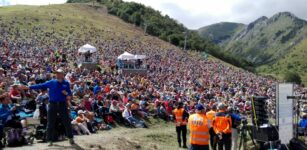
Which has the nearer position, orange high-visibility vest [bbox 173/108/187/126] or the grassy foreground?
the grassy foreground

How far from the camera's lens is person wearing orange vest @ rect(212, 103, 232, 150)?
42.4ft

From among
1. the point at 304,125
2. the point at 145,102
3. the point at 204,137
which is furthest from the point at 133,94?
the point at 204,137

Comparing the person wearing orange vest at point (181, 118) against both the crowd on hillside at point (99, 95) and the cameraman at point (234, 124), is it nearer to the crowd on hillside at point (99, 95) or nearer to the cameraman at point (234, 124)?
the cameraman at point (234, 124)

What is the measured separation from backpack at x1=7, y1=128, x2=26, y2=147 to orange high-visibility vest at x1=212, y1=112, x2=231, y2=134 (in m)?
5.74

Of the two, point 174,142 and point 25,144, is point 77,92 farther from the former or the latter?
point 25,144

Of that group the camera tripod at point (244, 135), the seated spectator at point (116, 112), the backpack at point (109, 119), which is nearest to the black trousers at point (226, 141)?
the camera tripod at point (244, 135)

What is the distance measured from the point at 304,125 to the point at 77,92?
1130cm

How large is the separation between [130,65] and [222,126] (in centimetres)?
3104

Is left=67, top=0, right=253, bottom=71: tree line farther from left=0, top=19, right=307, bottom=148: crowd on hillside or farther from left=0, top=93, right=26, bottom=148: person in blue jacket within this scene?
left=0, top=93, right=26, bottom=148: person in blue jacket

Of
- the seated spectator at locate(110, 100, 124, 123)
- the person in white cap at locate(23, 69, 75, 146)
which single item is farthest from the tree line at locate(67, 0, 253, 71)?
the person in white cap at locate(23, 69, 75, 146)

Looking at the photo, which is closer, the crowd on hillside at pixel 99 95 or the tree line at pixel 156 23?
the crowd on hillside at pixel 99 95

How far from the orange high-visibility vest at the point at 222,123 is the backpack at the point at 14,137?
574 centimetres

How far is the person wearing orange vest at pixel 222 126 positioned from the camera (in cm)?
1292

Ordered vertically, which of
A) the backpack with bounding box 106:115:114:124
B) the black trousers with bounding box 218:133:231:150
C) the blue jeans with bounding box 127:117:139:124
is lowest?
the blue jeans with bounding box 127:117:139:124
